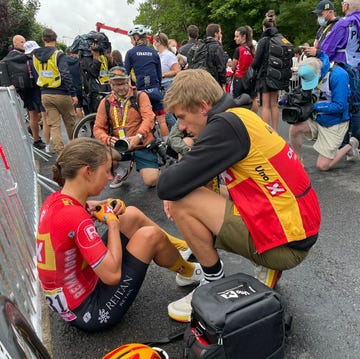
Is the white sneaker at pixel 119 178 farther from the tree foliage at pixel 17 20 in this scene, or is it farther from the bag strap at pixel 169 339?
the tree foliage at pixel 17 20

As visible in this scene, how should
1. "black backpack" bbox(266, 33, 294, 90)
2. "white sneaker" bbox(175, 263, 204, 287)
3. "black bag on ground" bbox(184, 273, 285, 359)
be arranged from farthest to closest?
1. "black backpack" bbox(266, 33, 294, 90)
2. "white sneaker" bbox(175, 263, 204, 287)
3. "black bag on ground" bbox(184, 273, 285, 359)

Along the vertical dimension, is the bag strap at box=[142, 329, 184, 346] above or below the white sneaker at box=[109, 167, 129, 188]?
above

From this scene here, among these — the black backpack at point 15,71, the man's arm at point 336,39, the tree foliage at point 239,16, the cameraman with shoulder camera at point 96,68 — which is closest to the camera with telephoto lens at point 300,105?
the man's arm at point 336,39

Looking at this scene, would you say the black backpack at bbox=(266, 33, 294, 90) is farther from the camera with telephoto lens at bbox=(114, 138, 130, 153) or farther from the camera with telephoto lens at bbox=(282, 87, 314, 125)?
the camera with telephoto lens at bbox=(114, 138, 130, 153)

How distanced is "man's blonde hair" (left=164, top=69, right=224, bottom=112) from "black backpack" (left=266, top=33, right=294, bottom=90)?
3.79 metres

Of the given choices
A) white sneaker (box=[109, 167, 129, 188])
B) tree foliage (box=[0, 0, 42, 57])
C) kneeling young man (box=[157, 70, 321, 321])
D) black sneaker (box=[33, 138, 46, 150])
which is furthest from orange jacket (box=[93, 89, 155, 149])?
tree foliage (box=[0, 0, 42, 57])

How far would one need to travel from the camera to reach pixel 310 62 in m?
4.33

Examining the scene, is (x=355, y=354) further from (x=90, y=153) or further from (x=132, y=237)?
(x=90, y=153)

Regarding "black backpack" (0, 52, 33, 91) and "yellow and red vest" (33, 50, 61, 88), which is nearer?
"yellow and red vest" (33, 50, 61, 88)

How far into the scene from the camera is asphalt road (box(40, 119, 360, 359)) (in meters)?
2.12


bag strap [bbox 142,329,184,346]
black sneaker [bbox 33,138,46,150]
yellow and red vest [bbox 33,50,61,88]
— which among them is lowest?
black sneaker [bbox 33,138,46,150]

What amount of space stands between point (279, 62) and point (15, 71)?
14.9 ft

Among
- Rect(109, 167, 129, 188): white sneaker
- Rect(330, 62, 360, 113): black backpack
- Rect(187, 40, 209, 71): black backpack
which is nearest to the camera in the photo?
Rect(330, 62, 360, 113): black backpack

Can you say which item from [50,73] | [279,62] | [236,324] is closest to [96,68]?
[50,73]
